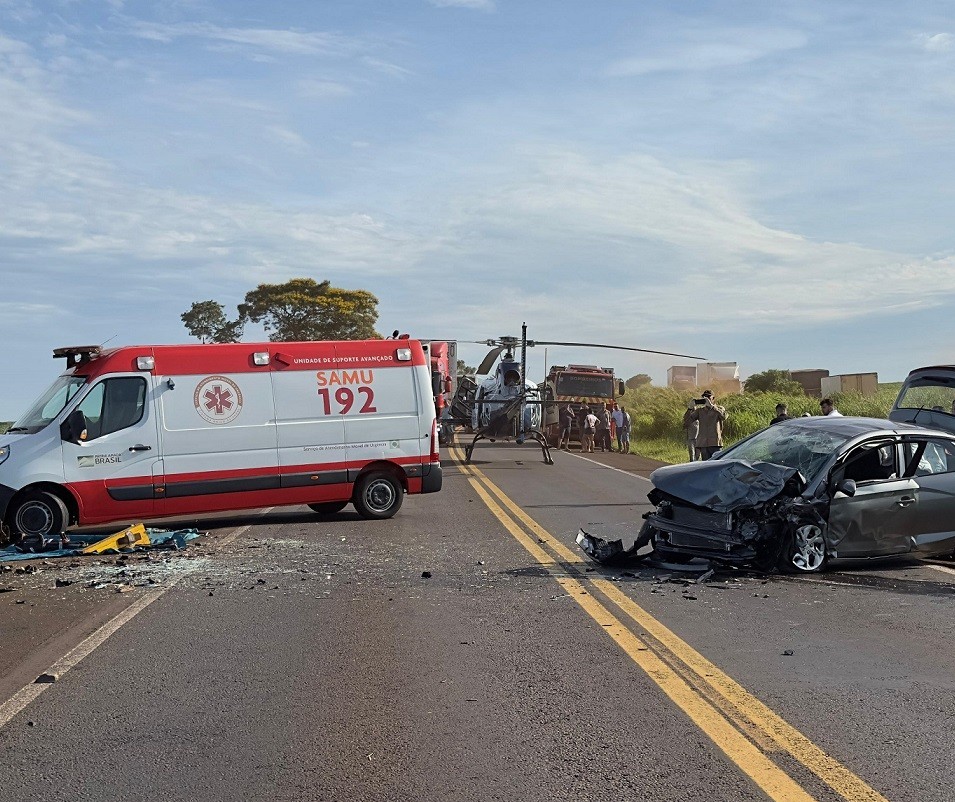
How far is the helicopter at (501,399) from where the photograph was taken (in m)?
29.9

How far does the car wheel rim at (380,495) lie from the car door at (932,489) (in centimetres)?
695

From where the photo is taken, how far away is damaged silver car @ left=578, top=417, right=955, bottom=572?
10.1 meters

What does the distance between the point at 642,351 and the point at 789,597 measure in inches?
1141

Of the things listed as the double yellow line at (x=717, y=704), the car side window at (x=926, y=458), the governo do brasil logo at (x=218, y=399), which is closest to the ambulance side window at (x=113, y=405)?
the governo do brasil logo at (x=218, y=399)

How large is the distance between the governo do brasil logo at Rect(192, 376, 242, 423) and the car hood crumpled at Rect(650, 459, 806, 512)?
235 inches

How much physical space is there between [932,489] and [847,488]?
1168mm

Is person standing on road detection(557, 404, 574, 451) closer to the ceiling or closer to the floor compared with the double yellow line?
closer to the ceiling

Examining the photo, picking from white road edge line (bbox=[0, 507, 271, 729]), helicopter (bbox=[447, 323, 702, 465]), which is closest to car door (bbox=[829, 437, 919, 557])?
white road edge line (bbox=[0, 507, 271, 729])

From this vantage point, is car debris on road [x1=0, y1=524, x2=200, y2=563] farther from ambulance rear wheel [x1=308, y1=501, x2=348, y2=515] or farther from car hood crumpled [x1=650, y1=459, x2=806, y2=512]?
car hood crumpled [x1=650, y1=459, x2=806, y2=512]

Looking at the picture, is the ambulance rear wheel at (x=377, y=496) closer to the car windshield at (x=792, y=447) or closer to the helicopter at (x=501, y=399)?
the car windshield at (x=792, y=447)

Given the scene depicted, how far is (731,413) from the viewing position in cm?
4166

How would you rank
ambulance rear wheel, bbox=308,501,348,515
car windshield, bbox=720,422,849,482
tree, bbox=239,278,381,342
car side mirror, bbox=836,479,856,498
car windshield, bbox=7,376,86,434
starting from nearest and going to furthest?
car side mirror, bbox=836,479,856,498 < car windshield, bbox=720,422,849,482 < car windshield, bbox=7,376,86,434 < ambulance rear wheel, bbox=308,501,348,515 < tree, bbox=239,278,381,342

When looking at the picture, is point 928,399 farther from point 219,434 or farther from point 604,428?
point 604,428

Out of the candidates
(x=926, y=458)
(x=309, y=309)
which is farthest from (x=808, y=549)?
(x=309, y=309)
